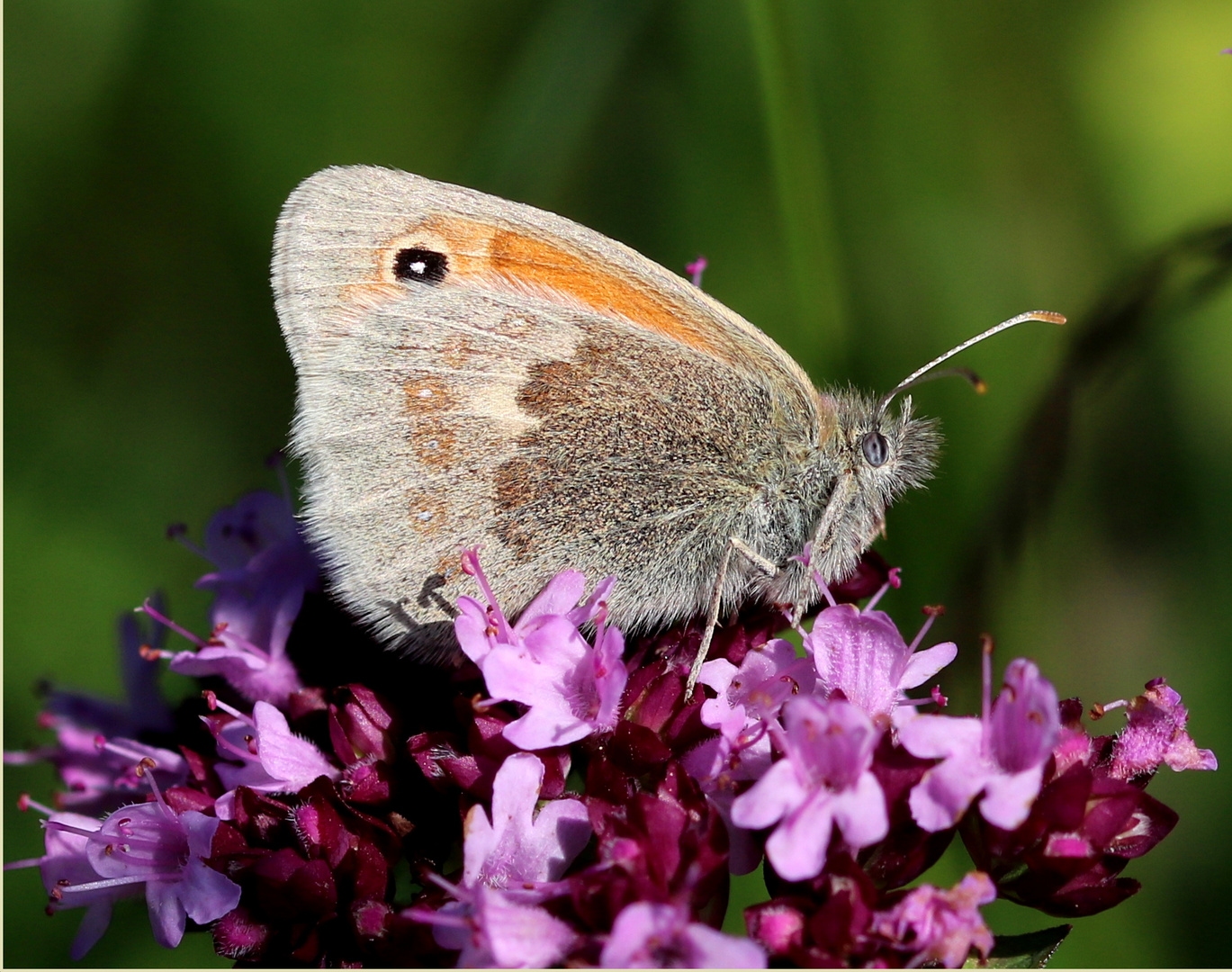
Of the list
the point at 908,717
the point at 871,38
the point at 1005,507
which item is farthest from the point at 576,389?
the point at 871,38

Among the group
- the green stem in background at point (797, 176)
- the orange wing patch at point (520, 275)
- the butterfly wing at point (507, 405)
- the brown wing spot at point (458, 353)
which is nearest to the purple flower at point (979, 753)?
the butterfly wing at point (507, 405)

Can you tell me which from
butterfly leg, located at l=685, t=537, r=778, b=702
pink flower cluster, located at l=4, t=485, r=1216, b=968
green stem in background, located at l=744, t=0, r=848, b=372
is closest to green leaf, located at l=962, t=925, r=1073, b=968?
pink flower cluster, located at l=4, t=485, r=1216, b=968

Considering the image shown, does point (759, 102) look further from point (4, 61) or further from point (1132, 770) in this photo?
point (4, 61)

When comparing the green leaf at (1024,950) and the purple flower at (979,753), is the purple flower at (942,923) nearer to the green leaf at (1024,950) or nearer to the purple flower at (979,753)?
the purple flower at (979,753)

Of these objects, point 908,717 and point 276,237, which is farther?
point 276,237

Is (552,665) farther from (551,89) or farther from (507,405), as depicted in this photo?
(551,89)

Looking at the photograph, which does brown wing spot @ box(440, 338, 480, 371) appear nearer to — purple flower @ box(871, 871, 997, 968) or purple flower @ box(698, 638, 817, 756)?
purple flower @ box(698, 638, 817, 756)

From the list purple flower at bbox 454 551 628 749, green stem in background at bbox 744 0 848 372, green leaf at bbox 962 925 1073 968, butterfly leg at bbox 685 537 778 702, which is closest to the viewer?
green leaf at bbox 962 925 1073 968

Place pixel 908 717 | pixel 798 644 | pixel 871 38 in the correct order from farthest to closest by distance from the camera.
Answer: pixel 871 38, pixel 798 644, pixel 908 717
